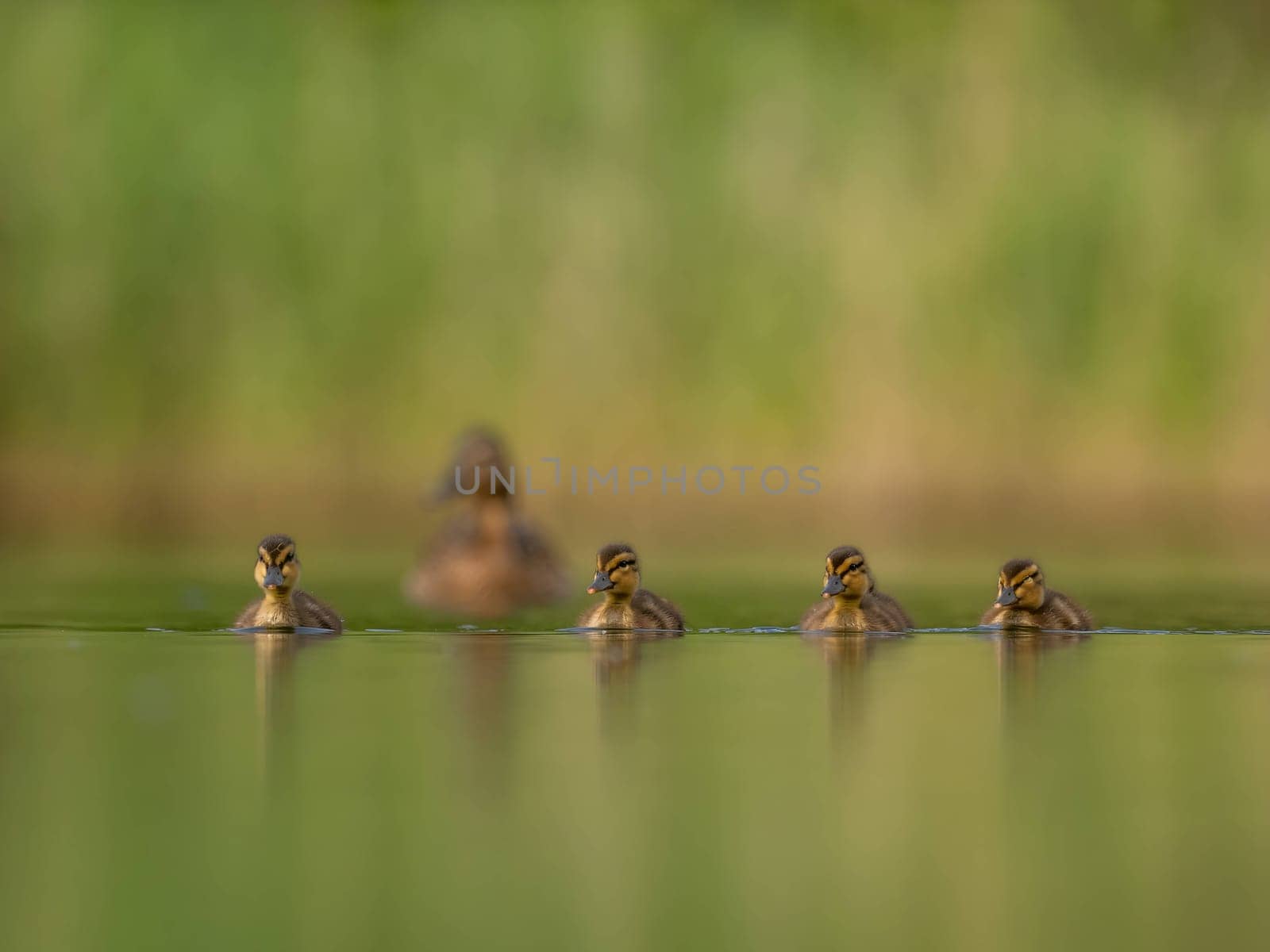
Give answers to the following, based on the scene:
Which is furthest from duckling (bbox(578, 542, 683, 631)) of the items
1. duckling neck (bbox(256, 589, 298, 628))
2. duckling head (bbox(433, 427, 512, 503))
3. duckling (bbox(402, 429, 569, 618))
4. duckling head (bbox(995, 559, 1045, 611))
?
duckling head (bbox(433, 427, 512, 503))

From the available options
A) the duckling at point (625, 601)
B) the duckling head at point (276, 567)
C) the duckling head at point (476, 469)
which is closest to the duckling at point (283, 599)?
the duckling head at point (276, 567)

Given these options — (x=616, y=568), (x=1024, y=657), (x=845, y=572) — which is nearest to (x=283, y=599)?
(x=616, y=568)

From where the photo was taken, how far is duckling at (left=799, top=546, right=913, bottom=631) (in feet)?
27.8

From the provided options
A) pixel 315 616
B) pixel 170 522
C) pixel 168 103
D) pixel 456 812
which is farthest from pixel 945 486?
pixel 456 812

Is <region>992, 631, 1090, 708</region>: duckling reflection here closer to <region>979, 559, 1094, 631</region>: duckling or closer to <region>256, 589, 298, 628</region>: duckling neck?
<region>979, 559, 1094, 631</region>: duckling

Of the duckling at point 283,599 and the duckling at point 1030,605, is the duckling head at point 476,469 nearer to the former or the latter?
the duckling at point 283,599

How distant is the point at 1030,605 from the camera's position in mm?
8734

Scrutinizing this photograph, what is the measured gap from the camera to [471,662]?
7.31 metres

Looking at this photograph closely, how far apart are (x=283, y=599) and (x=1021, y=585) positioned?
2.99m

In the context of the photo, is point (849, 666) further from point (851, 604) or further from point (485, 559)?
point (485, 559)

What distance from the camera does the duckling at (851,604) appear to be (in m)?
8.46

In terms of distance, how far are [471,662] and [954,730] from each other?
2.07m

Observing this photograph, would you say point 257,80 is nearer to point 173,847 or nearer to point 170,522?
point 170,522

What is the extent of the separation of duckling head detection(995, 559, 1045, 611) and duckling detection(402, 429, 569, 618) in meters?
2.32
